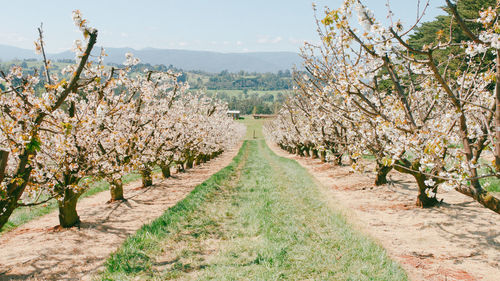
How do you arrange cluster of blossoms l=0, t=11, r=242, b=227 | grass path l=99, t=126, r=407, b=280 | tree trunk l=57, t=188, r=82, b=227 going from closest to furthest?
cluster of blossoms l=0, t=11, r=242, b=227, grass path l=99, t=126, r=407, b=280, tree trunk l=57, t=188, r=82, b=227

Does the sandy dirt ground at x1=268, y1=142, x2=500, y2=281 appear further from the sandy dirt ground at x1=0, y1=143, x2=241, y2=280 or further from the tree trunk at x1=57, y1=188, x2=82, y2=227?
the tree trunk at x1=57, y1=188, x2=82, y2=227

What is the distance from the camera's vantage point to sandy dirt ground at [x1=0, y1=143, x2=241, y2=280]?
6.82 meters

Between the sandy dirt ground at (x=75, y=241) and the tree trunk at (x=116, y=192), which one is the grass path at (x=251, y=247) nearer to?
the sandy dirt ground at (x=75, y=241)

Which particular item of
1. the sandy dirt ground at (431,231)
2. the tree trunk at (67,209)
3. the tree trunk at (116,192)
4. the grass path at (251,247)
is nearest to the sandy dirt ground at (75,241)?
the tree trunk at (67,209)

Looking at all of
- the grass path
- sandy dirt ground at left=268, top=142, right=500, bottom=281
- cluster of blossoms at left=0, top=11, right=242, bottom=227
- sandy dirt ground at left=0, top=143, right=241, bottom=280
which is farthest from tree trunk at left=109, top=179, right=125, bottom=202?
sandy dirt ground at left=268, top=142, right=500, bottom=281

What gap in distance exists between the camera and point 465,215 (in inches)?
361

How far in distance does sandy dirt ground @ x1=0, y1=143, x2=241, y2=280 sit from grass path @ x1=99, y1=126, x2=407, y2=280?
87cm

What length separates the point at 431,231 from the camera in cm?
848

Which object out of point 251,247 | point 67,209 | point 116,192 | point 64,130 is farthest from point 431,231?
point 116,192

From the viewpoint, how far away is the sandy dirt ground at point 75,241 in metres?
6.82

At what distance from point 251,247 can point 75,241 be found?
16.3 feet

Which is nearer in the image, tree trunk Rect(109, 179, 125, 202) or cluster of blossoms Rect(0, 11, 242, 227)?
cluster of blossoms Rect(0, 11, 242, 227)

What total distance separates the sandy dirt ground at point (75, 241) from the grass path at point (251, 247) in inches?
34.1

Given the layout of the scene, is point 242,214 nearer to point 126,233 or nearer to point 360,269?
point 126,233
